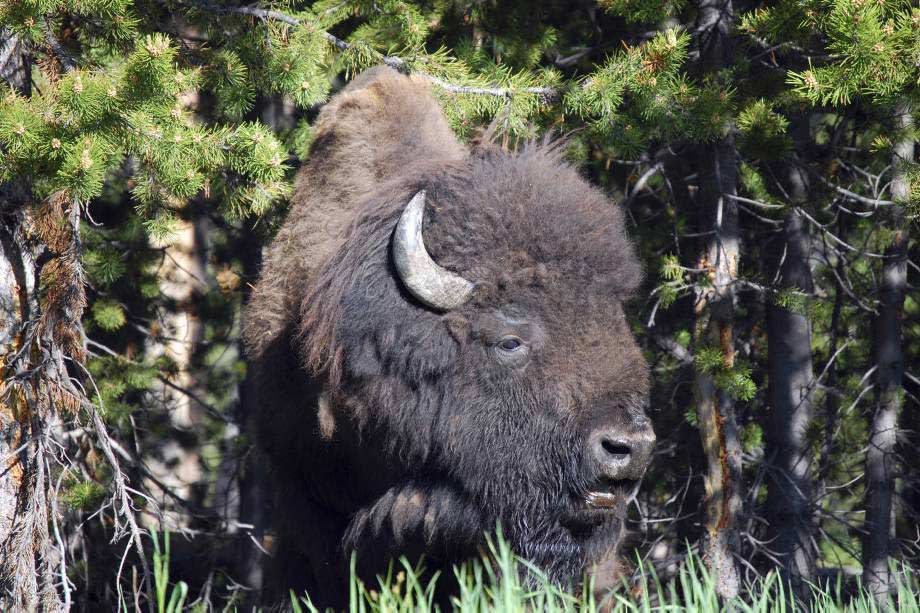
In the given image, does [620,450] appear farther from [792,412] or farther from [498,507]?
[792,412]

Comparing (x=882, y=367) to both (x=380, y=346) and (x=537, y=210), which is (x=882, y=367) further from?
(x=380, y=346)

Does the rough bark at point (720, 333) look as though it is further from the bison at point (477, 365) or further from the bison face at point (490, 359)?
the bison face at point (490, 359)

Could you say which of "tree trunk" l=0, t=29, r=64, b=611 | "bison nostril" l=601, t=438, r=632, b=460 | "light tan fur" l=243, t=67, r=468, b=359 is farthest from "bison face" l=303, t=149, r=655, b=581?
"tree trunk" l=0, t=29, r=64, b=611

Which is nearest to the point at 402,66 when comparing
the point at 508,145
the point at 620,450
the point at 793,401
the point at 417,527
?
the point at 508,145

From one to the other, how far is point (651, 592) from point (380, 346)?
14.2 ft

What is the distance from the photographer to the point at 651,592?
742 centimetres

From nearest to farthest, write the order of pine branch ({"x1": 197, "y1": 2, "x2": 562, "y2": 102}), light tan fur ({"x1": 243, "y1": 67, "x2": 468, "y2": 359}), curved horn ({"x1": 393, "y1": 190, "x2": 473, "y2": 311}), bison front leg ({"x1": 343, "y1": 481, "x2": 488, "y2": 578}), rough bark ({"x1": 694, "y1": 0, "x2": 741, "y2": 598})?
1. curved horn ({"x1": 393, "y1": 190, "x2": 473, "y2": 311})
2. bison front leg ({"x1": 343, "y1": 481, "x2": 488, "y2": 578})
3. light tan fur ({"x1": 243, "y1": 67, "x2": 468, "y2": 359})
4. pine branch ({"x1": 197, "y1": 2, "x2": 562, "y2": 102})
5. rough bark ({"x1": 694, "y1": 0, "x2": 741, "y2": 598})

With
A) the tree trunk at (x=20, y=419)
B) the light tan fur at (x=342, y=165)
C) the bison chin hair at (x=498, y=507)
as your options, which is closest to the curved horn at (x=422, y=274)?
the bison chin hair at (x=498, y=507)

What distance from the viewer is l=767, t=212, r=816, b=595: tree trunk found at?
6.71 m

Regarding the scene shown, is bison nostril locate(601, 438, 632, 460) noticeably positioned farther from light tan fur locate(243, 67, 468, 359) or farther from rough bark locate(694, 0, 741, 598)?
rough bark locate(694, 0, 741, 598)

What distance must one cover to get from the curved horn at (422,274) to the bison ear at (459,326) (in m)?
0.04

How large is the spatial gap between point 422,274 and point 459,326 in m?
0.26

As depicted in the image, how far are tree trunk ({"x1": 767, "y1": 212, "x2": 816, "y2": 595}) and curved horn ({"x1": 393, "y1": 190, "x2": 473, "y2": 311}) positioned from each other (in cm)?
347

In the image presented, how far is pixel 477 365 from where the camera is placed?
3898 mm
